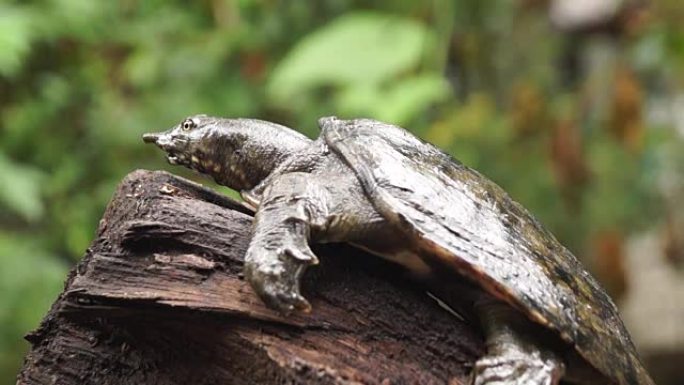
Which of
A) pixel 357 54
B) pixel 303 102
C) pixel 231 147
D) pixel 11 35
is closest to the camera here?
pixel 231 147

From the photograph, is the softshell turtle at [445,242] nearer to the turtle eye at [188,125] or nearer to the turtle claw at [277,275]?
the turtle claw at [277,275]

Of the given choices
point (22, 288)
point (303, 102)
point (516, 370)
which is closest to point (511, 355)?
point (516, 370)

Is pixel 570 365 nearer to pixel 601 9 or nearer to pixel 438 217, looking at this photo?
pixel 438 217

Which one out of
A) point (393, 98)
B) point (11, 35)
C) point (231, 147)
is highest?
point (393, 98)

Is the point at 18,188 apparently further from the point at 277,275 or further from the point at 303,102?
the point at 277,275

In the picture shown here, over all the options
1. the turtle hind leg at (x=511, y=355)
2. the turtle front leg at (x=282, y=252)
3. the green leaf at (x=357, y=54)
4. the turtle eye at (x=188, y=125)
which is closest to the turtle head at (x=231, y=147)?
the turtle eye at (x=188, y=125)

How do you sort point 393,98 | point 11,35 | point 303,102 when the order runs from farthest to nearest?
point 303,102 → point 393,98 → point 11,35

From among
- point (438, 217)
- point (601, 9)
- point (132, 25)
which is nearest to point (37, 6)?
point (132, 25)
